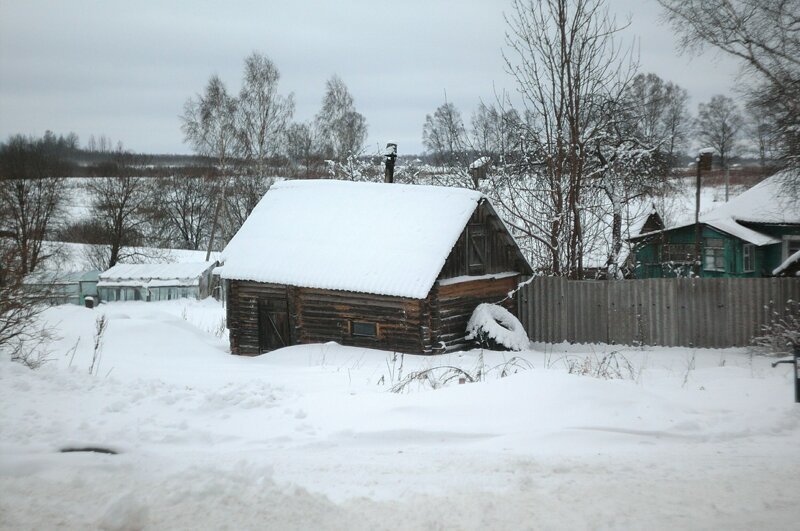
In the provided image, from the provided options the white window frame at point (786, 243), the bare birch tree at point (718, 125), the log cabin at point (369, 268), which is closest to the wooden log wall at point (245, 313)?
the log cabin at point (369, 268)

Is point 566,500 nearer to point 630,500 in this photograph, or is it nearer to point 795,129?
point 630,500

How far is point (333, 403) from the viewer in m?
7.12

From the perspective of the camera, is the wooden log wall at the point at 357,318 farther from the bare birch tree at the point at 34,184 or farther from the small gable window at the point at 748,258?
the small gable window at the point at 748,258

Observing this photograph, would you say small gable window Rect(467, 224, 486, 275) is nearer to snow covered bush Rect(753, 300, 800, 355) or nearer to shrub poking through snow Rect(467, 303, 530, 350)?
shrub poking through snow Rect(467, 303, 530, 350)

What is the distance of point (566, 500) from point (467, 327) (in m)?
12.8

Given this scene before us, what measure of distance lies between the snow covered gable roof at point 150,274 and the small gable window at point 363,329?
80.6 ft

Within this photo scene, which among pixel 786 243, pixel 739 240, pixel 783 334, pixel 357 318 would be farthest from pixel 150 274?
pixel 783 334

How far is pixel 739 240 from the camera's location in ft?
91.9

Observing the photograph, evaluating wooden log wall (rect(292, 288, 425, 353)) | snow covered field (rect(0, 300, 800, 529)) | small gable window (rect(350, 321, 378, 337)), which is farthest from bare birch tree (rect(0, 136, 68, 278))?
snow covered field (rect(0, 300, 800, 529))

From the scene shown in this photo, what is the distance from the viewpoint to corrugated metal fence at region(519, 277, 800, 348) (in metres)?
16.5

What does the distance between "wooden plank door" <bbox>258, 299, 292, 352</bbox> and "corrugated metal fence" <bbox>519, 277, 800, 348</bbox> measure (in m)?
7.02

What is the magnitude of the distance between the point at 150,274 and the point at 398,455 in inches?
1462

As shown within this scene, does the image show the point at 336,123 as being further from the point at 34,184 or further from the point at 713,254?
the point at 713,254

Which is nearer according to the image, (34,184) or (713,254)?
(713,254)
